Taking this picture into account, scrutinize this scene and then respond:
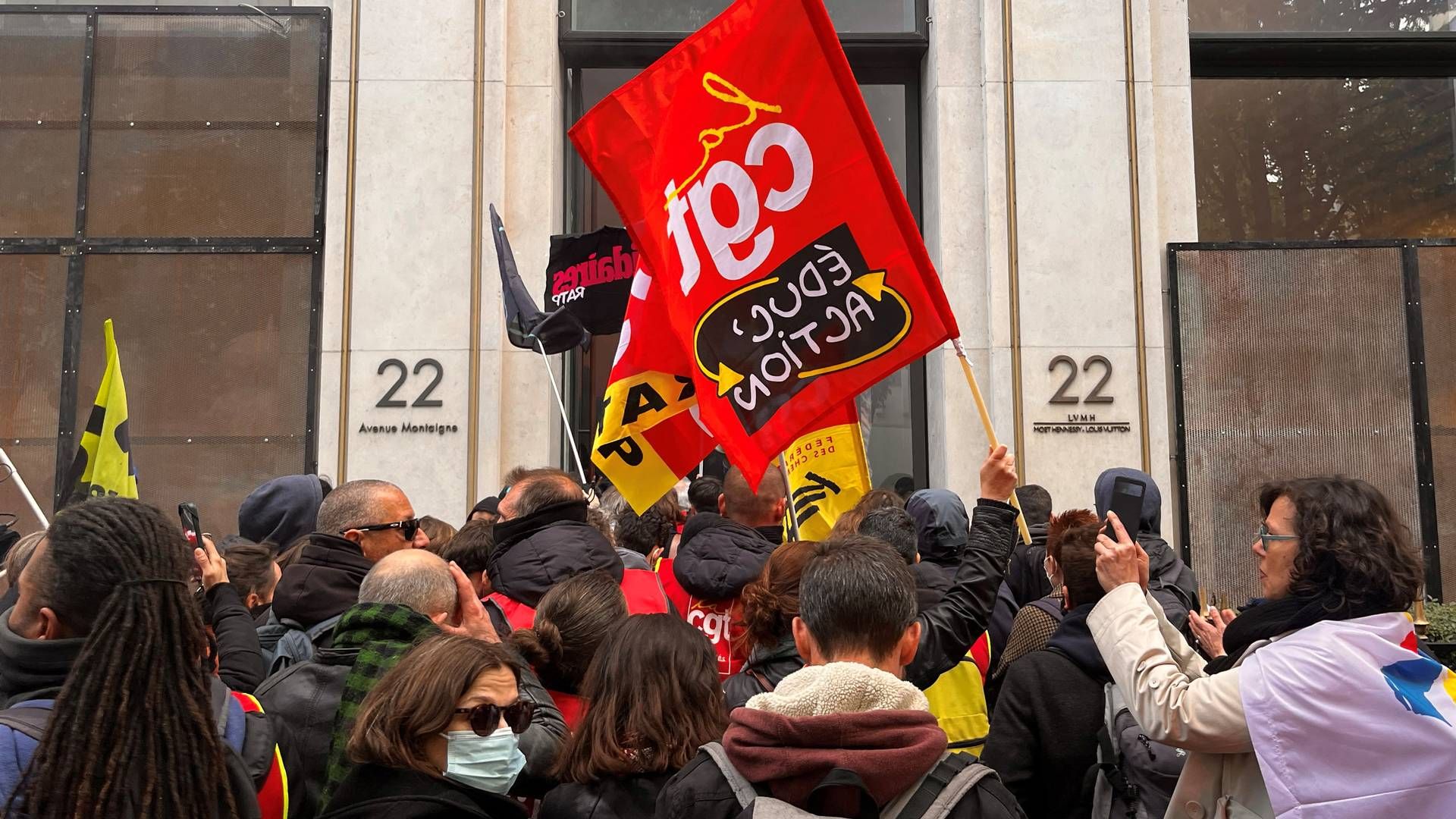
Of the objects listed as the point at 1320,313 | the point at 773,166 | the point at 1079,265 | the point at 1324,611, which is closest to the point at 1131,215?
the point at 1079,265

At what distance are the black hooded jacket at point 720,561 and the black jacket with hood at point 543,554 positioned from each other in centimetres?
33

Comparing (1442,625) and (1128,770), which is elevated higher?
(1128,770)

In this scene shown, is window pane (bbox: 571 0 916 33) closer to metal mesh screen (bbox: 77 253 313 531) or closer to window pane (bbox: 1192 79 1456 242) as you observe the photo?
window pane (bbox: 1192 79 1456 242)

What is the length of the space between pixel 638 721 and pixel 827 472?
12.4 feet

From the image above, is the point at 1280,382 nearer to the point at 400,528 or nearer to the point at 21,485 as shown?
the point at 400,528

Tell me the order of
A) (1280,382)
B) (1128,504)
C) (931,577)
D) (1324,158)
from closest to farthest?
(1128,504)
(931,577)
(1280,382)
(1324,158)

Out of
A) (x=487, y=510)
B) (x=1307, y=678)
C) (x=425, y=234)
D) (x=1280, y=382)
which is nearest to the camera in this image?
(x=1307, y=678)

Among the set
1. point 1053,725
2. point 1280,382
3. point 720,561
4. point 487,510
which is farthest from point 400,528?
point 1280,382

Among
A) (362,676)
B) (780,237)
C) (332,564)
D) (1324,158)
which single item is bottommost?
(362,676)

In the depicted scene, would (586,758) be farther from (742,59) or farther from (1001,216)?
(1001,216)

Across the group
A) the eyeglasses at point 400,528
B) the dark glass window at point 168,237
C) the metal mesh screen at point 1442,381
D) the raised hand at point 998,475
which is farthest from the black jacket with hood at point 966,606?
the metal mesh screen at point 1442,381

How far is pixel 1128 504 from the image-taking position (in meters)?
3.52

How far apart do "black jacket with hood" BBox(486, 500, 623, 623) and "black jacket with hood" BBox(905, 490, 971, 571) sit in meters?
1.21

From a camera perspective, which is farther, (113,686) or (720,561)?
(720,561)
